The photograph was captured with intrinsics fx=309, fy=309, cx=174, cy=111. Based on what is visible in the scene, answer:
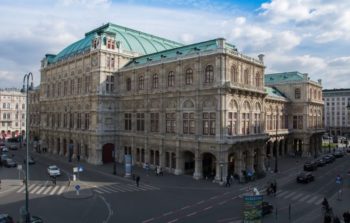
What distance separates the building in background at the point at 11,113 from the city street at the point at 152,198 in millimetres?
72584

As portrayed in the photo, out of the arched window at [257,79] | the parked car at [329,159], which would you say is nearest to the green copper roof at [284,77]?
the parked car at [329,159]

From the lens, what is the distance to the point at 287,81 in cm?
8519

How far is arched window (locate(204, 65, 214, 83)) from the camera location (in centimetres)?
4897

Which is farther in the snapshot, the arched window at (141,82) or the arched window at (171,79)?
the arched window at (141,82)

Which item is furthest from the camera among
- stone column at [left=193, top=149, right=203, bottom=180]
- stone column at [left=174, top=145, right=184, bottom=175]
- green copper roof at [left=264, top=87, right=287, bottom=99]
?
green copper roof at [left=264, top=87, right=287, bottom=99]

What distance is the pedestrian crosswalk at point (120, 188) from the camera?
136ft

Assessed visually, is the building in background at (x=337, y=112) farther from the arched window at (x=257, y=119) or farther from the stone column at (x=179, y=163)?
the stone column at (x=179, y=163)

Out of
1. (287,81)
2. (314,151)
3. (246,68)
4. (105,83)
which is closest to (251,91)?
(246,68)

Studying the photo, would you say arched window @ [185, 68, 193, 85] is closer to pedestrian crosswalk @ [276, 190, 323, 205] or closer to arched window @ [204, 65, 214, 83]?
arched window @ [204, 65, 214, 83]

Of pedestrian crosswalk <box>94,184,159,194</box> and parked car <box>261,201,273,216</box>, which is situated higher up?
A: parked car <box>261,201,273,216</box>

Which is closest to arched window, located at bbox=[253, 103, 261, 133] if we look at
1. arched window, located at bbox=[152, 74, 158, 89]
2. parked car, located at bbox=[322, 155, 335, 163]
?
arched window, located at bbox=[152, 74, 158, 89]

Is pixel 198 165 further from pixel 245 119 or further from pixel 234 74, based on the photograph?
pixel 234 74

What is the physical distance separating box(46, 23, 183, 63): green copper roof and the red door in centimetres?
2179

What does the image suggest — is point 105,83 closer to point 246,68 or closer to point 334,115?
point 246,68
